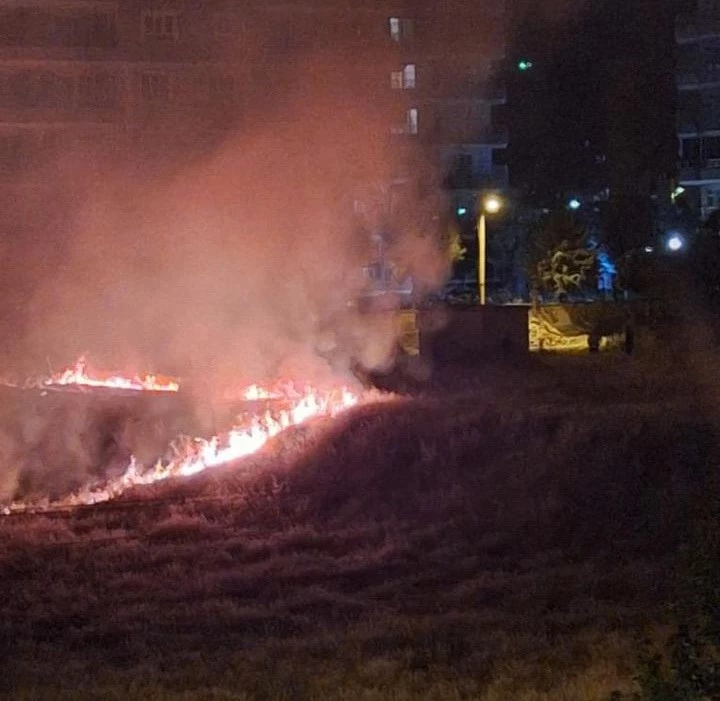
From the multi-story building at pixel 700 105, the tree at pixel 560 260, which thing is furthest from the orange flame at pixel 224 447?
the multi-story building at pixel 700 105

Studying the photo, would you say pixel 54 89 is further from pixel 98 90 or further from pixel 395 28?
pixel 395 28

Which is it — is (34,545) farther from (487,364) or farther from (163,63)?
(163,63)

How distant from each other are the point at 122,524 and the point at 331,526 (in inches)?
70.5

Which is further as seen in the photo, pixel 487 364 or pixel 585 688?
pixel 487 364

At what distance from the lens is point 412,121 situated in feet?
120

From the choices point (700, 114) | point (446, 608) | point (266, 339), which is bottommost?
point (446, 608)

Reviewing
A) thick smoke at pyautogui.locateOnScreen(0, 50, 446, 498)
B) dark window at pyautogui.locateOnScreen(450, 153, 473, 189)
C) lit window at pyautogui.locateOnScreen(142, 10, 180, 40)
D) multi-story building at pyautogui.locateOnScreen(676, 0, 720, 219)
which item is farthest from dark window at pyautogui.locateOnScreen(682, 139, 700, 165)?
lit window at pyautogui.locateOnScreen(142, 10, 180, 40)

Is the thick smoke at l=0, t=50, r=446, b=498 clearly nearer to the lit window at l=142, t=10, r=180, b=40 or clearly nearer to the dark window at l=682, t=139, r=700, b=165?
the lit window at l=142, t=10, r=180, b=40

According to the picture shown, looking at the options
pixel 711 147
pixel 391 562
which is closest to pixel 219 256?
pixel 391 562

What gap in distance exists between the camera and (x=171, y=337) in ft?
66.0

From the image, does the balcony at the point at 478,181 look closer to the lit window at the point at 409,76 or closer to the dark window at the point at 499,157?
the dark window at the point at 499,157

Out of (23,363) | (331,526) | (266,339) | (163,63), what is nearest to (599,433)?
(331,526)

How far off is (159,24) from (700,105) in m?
16.5

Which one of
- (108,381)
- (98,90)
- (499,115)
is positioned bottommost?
(108,381)
